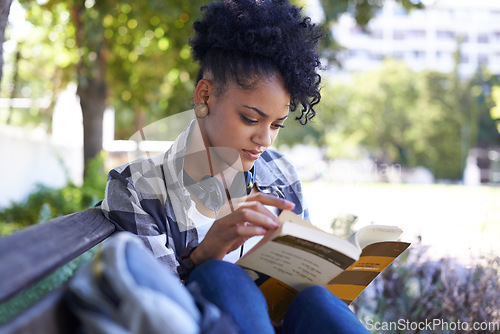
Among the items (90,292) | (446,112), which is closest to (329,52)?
(90,292)

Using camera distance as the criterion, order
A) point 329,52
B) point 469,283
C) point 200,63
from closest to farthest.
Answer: point 200,63 < point 469,283 < point 329,52

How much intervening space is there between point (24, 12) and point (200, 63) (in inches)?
235

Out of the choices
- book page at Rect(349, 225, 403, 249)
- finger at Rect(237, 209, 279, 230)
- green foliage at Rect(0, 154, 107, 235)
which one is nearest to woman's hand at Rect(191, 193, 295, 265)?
finger at Rect(237, 209, 279, 230)

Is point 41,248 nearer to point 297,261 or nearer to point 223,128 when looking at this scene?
point 297,261

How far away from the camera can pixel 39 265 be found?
0.99 metres

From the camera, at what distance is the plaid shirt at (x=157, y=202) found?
171 cm

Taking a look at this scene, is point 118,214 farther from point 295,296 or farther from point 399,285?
point 399,285

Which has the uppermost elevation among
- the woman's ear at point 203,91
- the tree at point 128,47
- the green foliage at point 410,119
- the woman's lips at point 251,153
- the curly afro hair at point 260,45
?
the tree at point 128,47

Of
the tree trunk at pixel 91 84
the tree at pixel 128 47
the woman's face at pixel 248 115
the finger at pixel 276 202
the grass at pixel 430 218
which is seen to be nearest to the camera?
the finger at pixel 276 202

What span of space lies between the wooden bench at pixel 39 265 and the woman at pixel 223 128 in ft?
1.26

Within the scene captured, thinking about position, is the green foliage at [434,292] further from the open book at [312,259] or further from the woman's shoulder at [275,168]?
the open book at [312,259]

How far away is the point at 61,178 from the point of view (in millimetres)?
11602

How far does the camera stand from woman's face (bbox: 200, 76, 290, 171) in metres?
1.85

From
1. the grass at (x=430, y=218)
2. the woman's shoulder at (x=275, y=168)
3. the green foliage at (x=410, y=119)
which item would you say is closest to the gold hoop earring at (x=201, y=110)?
the woman's shoulder at (x=275, y=168)
